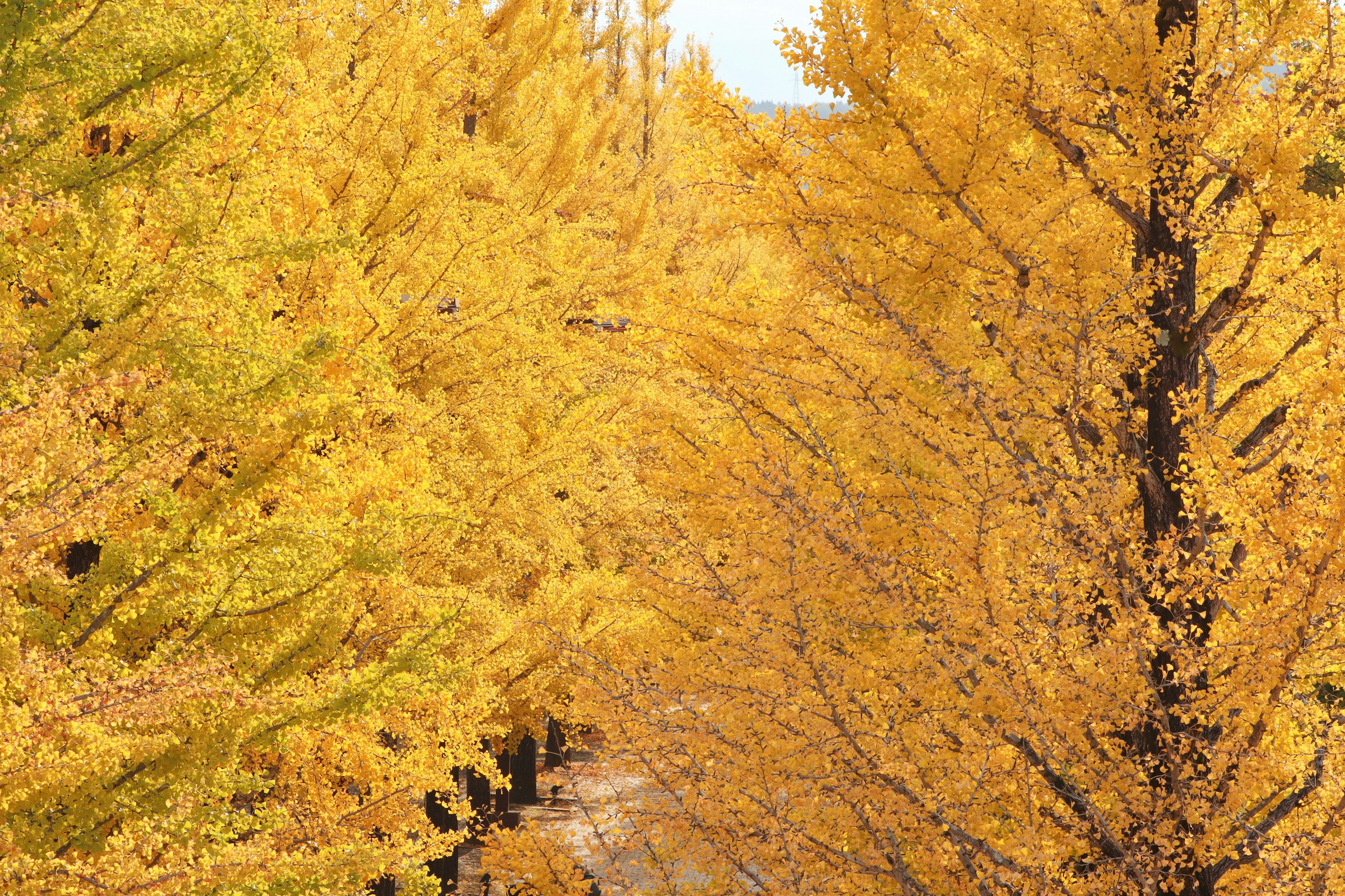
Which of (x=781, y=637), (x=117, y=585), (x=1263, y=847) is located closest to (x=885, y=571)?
(x=781, y=637)

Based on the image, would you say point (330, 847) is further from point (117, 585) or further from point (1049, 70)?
point (1049, 70)

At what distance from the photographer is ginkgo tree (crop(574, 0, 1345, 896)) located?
12.1 ft

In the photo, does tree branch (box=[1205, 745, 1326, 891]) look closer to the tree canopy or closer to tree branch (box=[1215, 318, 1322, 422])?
the tree canopy

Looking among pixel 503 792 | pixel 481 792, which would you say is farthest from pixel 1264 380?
pixel 503 792

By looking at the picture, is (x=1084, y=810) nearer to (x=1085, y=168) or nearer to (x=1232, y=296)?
(x=1232, y=296)

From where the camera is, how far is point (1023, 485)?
393 centimetres

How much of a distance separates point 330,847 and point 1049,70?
243 inches

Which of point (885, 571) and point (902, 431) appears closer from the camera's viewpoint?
point (885, 571)

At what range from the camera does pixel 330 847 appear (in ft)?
22.6

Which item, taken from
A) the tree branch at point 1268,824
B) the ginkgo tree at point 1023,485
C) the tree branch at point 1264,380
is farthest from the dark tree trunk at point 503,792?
the tree branch at point 1264,380

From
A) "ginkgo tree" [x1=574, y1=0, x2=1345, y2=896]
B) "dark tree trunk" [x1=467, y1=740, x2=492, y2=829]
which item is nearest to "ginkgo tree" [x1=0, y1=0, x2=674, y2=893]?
"dark tree trunk" [x1=467, y1=740, x2=492, y2=829]

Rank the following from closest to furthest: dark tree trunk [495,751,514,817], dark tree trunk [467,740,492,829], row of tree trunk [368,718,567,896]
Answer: row of tree trunk [368,718,567,896]
dark tree trunk [467,740,492,829]
dark tree trunk [495,751,514,817]

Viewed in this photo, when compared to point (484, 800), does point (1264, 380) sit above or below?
above

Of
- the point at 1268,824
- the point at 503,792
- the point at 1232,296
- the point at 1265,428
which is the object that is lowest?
the point at 503,792
